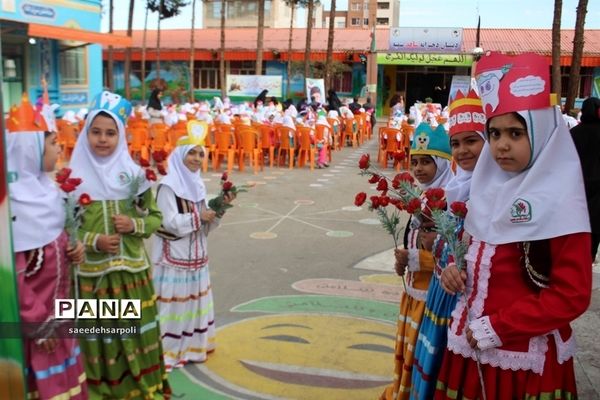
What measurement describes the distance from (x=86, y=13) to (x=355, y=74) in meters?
14.2

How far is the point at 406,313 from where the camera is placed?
9.32ft

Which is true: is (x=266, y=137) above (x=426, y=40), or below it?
below

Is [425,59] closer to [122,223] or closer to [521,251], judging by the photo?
[122,223]

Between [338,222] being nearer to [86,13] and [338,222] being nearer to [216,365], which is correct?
[216,365]

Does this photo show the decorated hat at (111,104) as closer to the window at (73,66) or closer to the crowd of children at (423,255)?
the crowd of children at (423,255)

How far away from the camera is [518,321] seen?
1.74 m

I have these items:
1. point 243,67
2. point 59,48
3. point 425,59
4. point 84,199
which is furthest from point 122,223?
point 243,67

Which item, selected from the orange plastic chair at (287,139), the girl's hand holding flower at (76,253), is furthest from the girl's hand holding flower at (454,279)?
the orange plastic chair at (287,139)

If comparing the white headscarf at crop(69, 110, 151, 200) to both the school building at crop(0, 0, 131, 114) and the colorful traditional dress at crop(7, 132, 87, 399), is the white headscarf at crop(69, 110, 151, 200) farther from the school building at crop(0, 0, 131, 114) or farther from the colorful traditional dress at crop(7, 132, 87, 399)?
the school building at crop(0, 0, 131, 114)

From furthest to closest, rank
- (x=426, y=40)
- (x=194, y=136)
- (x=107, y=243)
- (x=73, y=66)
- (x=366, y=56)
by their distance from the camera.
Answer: (x=366, y=56) < (x=426, y=40) < (x=73, y=66) < (x=194, y=136) < (x=107, y=243)

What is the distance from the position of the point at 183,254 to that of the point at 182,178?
1.46ft

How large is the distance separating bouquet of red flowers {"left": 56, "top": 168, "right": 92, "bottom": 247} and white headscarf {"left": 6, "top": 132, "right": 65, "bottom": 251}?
74 millimetres

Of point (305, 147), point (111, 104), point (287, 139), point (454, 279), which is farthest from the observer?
point (305, 147)

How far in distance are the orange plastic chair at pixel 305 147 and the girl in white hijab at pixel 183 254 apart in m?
8.62
